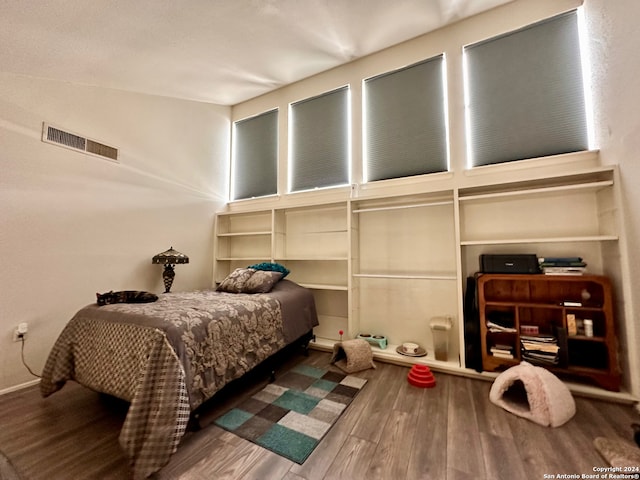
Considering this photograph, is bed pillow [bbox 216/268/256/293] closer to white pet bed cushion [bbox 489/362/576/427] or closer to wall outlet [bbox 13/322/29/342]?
wall outlet [bbox 13/322/29/342]

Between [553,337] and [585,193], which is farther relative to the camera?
[585,193]

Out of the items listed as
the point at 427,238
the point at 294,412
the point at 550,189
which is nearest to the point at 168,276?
the point at 294,412

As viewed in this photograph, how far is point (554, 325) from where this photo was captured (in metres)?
2.01

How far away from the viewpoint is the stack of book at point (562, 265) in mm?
1885

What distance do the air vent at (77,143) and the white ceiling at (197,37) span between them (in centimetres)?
44

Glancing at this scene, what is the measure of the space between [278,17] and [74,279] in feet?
9.81

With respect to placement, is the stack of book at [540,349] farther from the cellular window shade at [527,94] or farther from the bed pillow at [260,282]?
the bed pillow at [260,282]

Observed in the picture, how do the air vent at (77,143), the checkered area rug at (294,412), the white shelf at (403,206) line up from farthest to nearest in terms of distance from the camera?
the white shelf at (403,206) < the air vent at (77,143) < the checkered area rug at (294,412)

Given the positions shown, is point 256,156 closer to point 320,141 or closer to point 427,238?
point 320,141

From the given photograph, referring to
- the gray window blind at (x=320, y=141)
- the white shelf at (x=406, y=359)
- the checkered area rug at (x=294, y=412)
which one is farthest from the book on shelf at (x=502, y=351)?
the gray window blind at (x=320, y=141)

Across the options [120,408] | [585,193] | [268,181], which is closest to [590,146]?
[585,193]

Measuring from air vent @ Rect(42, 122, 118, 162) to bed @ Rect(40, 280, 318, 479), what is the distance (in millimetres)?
1591

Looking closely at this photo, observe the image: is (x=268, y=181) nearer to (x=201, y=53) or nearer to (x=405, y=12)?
(x=201, y=53)

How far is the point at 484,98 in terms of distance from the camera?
8.24 ft
